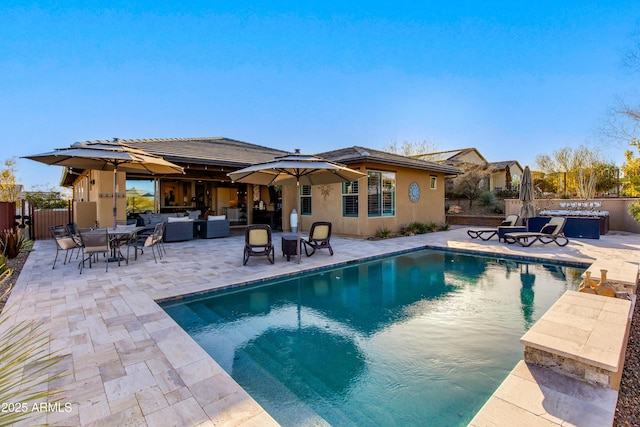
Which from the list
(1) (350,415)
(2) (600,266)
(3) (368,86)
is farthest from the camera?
(3) (368,86)

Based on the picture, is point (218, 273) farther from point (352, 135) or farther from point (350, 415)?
point (352, 135)

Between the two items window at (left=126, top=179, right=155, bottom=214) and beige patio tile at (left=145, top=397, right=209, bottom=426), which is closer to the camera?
beige patio tile at (left=145, top=397, right=209, bottom=426)

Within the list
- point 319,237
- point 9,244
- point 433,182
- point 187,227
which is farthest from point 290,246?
point 433,182

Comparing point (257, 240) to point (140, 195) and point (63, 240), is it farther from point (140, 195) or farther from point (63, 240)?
point (140, 195)

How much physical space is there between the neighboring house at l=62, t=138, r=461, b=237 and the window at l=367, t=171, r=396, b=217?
0.04 m

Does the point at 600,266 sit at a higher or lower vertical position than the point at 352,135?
lower

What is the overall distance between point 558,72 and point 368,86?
7.43 metres

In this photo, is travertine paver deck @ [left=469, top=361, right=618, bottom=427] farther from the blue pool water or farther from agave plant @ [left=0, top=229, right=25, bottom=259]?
agave plant @ [left=0, top=229, right=25, bottom=259]

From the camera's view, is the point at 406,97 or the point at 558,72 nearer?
Result: the point at 558,72

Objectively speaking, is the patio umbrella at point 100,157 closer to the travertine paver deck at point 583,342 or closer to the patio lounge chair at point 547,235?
the travertine paver deck at point 583,342

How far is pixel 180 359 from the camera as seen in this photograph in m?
3.05

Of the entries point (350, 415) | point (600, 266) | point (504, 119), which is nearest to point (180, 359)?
point (350, 415)

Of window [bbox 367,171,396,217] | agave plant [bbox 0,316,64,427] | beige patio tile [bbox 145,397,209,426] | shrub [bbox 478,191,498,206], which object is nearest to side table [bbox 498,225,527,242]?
window [bbox 367,171,396,217]

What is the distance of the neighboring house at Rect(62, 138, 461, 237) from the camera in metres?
11.0
